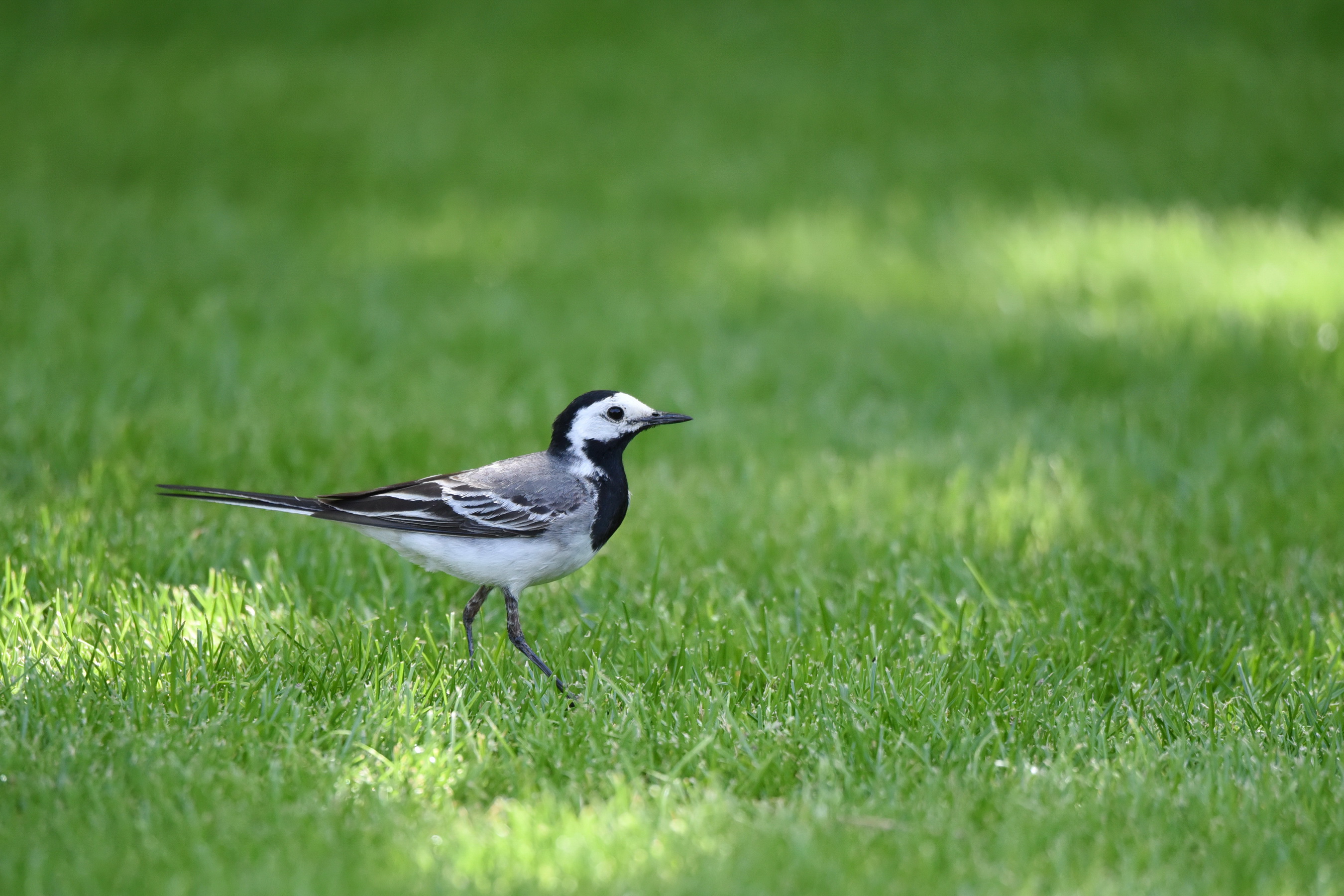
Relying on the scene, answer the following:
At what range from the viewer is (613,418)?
4664mm

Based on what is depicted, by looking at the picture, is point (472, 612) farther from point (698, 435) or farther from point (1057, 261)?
point (1057, 261)

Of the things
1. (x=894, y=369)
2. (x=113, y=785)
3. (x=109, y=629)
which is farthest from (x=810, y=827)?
(x=894, y=369)

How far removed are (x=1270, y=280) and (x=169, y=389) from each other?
8083 millimetres

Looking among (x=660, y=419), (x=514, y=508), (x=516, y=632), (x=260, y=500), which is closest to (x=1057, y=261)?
(x=660, y=419)

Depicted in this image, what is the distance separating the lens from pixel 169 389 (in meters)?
7.45

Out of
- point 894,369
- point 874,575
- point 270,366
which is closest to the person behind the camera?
point 874,575

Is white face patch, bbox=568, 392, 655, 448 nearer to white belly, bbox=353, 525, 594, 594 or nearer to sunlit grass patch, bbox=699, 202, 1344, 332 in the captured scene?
white belly, bbox=353, 525, 594, 594

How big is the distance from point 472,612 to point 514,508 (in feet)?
1.43

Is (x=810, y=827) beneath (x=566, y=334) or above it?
beneath

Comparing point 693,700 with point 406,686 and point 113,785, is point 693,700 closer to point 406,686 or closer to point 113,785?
point 406,686

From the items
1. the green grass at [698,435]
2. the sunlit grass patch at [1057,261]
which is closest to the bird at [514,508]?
the green grass at [698,435]

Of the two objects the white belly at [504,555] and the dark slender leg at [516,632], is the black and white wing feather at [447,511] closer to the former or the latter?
the white belly at [504,555]

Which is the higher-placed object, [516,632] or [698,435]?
[698,435]

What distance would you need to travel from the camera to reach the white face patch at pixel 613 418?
465 cm
